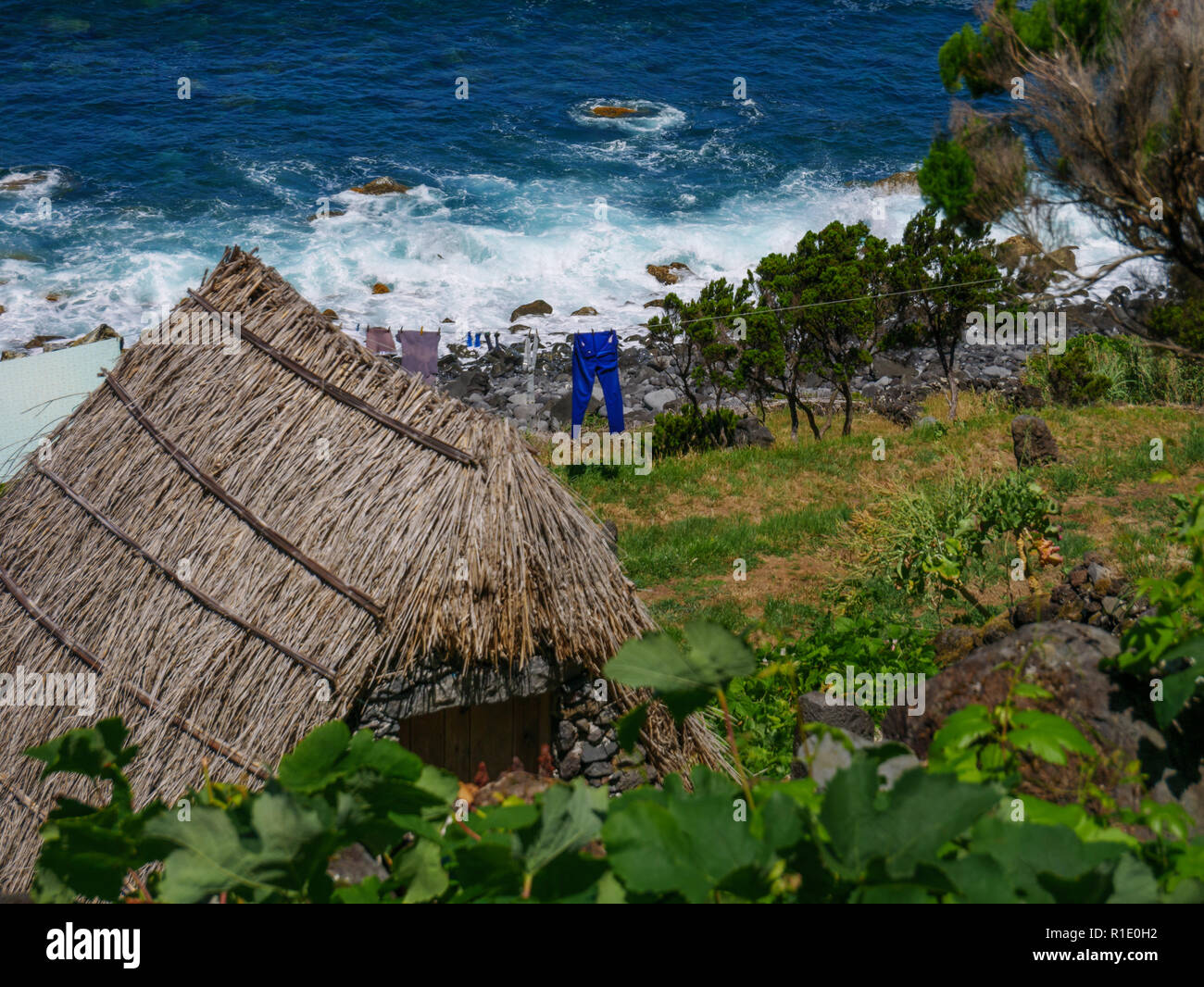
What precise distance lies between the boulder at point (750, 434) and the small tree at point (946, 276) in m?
3.31

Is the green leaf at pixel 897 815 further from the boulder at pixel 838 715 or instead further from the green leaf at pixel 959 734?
the boulder at pixel 838 715

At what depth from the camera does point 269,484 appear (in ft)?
19.5

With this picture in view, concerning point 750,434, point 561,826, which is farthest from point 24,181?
point 561,826

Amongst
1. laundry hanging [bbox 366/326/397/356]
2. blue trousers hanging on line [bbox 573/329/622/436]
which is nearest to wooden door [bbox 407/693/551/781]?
blue trousers hanging on line [bbox 573/329/622/436]

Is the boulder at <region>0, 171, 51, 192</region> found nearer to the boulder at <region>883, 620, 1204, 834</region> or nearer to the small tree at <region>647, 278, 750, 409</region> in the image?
the small tree at <region>647, 278, 750, 409</region>

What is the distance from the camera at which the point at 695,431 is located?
699 inches

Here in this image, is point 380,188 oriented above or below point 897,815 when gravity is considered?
below

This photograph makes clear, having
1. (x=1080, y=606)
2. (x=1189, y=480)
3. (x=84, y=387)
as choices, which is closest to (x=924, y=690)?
(x=1080, y=606)

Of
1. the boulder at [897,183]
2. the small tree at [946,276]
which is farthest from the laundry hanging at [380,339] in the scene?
the boulder at [897,183]

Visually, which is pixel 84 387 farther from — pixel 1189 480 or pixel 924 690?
pixel 1189 480

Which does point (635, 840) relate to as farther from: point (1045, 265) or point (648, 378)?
point (648, 378)

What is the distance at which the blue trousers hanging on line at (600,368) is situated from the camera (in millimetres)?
16859

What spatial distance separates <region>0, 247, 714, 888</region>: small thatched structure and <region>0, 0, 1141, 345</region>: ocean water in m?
19.4

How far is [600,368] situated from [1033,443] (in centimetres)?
696
